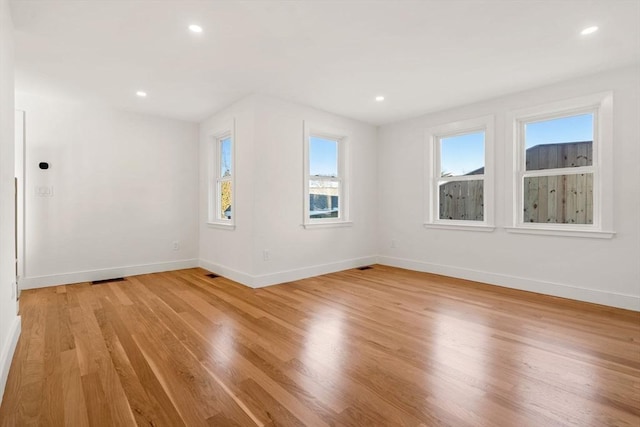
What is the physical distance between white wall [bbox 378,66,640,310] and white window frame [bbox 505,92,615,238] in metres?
0.06

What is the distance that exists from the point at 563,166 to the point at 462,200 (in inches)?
50.0

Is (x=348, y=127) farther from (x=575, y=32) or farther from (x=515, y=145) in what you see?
(x=575, y=32)

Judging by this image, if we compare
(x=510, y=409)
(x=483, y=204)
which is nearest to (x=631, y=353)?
(x=510, y=409)

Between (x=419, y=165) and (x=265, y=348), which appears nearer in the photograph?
(x=265, y=348)

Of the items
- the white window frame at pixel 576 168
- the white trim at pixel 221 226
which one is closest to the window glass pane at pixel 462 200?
the white window frame at pixel 576 168

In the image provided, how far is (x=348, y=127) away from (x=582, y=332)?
3.88 metres

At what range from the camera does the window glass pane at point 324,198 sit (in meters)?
4.73

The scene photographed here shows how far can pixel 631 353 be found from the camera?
2.15 meters

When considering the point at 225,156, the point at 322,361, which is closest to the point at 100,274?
the point at 225,156

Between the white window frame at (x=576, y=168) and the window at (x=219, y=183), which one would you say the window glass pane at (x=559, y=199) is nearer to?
the white window frame at (x=576, y=168)

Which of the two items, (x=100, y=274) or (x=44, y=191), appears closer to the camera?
(x=44, y=191)

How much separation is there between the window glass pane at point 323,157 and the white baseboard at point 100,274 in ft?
8.56

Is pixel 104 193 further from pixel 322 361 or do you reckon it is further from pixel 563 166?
pixel 563 166

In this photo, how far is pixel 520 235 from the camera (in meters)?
3.85
